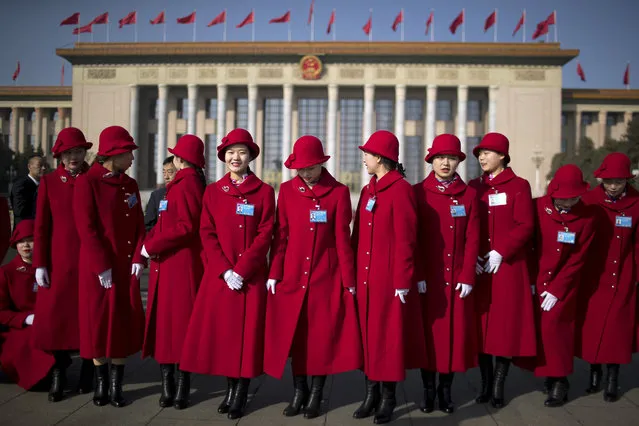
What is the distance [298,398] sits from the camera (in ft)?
14.3

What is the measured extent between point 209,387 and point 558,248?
3.26 meters

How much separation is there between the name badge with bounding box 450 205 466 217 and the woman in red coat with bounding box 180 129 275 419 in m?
1.42

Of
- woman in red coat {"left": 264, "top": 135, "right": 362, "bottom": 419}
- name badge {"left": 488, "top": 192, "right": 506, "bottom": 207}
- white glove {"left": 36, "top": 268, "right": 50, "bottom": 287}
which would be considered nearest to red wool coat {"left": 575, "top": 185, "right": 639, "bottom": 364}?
name badge {"left": 488, "top": 192, "right": 506, "bottom": 207}

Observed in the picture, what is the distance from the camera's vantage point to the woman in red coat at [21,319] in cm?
475

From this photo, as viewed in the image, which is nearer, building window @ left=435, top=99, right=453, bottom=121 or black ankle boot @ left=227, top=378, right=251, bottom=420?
black ankle boot @ left=227, top=378, right=251, bottom=420

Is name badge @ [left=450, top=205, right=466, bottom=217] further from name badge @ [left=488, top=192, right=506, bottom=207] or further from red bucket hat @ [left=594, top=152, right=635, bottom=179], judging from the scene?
red bucket hat @ [left=594, top=152, right=635, bottom=179]

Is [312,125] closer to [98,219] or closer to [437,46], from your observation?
[437,46]

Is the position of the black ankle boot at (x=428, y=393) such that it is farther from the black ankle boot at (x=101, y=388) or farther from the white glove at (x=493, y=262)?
the black ankle boot at (x=101, y=388)

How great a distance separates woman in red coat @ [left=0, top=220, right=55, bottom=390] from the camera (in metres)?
4.75

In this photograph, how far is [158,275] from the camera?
179 inches

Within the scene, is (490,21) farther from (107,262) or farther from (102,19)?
(107,262)

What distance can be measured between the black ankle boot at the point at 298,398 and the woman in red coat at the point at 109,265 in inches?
51.5

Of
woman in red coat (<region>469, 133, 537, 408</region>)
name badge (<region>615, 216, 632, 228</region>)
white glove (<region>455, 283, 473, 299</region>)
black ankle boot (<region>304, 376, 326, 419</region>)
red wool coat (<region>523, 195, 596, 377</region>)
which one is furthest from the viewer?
name badge (<region>615, 216, 632, 228</region>)

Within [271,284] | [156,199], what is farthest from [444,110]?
[271,284]
